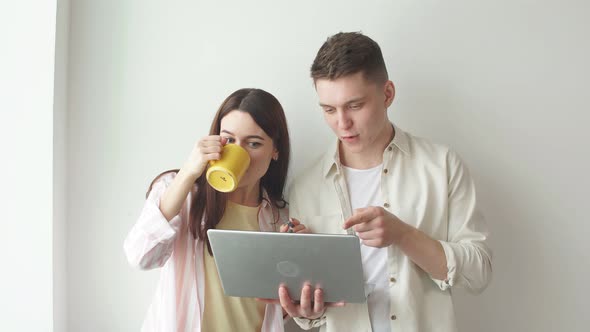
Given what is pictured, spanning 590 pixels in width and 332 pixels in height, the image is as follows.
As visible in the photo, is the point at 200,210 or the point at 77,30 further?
the point at 77,30

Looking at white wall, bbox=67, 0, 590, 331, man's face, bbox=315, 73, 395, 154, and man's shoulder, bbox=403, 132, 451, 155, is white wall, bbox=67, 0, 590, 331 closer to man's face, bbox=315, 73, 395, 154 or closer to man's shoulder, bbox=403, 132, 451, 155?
man's shoulder, bbox=403, 132, 451, 155

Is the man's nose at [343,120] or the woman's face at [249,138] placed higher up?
the man's nose at [343,120]

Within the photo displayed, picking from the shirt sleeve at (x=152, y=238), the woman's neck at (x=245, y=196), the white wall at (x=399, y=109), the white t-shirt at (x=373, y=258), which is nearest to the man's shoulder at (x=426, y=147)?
the white t-shirt at (x=373, y=258)

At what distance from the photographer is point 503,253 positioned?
1.67 metres

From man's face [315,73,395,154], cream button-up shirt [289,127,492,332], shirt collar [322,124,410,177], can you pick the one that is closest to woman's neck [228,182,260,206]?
cream button-up shirt [289,127,492,332]

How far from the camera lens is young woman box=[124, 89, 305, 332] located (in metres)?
1.31

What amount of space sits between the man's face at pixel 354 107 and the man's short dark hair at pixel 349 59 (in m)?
0.02

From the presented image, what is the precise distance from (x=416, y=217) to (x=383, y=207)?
0.31ft

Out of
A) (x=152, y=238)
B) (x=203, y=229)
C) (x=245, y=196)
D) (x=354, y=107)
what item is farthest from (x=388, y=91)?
(x=152, y=238)

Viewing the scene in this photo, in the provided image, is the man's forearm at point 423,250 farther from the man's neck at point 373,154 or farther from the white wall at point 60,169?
the white wall at point 60,169

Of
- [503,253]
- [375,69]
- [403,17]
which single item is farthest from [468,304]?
[403,17]

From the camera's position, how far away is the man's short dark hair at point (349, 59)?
130 centimetres
